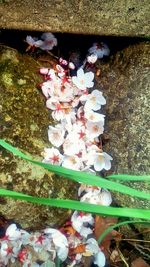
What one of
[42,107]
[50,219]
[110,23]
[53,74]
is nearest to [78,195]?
[50,219]

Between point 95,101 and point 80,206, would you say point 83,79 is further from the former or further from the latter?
point 80,206

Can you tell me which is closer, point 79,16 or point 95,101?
point 79,16

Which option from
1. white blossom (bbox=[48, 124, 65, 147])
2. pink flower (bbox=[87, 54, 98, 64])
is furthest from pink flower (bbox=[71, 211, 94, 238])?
pink flower (bbox=[87, 54, 98, 64])

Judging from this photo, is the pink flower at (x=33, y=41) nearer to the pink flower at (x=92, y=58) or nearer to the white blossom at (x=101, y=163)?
the pink flower at (x=92, y=58)

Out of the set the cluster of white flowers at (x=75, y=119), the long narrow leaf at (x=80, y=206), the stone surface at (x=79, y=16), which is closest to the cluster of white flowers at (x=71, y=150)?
the cluster of white flowers at (x=75, y=119)

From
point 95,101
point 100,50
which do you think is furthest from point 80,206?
point 100,50

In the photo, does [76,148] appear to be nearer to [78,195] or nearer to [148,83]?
[78,195]
